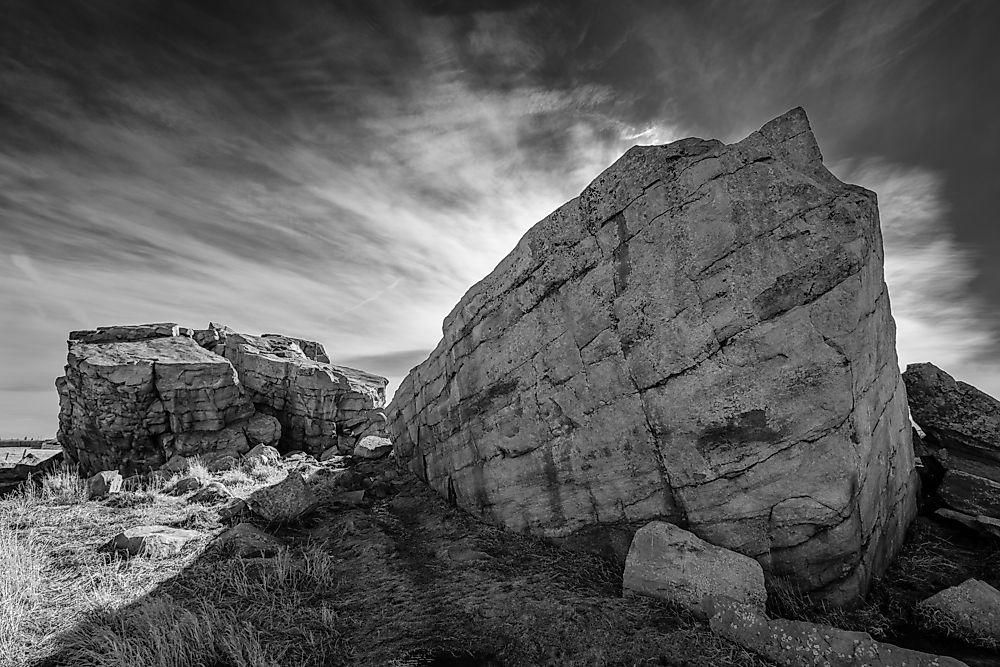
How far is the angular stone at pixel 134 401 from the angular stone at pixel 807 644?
107ft

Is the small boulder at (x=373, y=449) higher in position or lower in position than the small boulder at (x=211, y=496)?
higher

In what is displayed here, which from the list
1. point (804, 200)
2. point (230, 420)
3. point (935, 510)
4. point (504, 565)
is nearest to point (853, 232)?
point (804, 200)

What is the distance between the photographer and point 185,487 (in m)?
14.0

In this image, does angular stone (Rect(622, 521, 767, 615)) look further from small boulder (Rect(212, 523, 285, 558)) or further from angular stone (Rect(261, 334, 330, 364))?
angular stone (Rect(261, 334, 330, 364))

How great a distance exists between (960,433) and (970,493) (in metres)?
1.72

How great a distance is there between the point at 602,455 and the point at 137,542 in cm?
950

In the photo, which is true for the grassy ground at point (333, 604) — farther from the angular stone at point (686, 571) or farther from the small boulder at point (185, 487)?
the small boulder at point (185, 487)

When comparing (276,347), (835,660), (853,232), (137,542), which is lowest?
(835,660)

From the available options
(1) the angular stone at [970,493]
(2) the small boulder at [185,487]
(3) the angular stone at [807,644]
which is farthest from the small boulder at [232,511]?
(1) the angular stone at [970,493]

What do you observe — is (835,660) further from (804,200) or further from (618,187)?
(618,187)

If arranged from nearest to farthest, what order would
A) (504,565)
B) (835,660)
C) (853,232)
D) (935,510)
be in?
(835,660), (853,232), (504,565), (935,510)

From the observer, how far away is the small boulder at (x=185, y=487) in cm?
1375

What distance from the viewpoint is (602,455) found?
28.5 ft

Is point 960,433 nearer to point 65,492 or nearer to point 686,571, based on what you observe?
point 686,571
